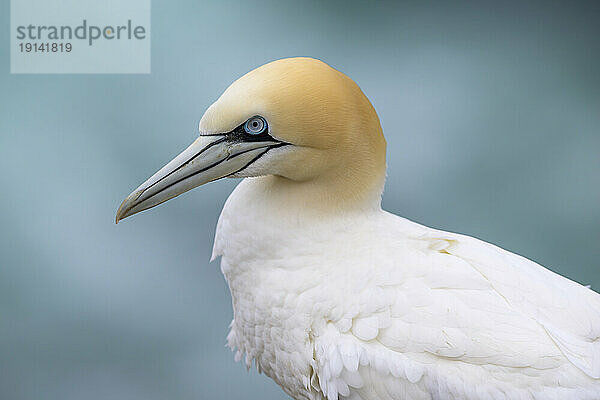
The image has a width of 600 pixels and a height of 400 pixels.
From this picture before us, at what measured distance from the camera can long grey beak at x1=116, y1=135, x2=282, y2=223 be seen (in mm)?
1796

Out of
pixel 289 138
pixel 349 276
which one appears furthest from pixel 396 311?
pixel 289 138

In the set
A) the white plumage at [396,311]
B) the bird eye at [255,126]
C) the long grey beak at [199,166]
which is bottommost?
the white plumage at [396,311]

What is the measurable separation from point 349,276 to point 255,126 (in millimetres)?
452

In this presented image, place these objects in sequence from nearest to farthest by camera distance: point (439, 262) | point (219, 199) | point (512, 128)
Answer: point (439, 262) → point (219, 199) → point (512, 128)

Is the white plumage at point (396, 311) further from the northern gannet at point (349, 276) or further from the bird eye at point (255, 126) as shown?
the bird eye at point (255, 126)

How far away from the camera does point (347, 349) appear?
6.01 ft

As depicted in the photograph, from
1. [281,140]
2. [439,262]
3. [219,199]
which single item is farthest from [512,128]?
[281,140]

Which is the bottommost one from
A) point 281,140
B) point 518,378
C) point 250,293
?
point 518,378

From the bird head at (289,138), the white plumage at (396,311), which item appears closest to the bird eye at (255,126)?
the bird head at (289,138)

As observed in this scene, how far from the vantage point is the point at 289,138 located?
1780 millimetres

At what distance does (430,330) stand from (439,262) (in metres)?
0.20

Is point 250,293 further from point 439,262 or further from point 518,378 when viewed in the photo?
point 518,378

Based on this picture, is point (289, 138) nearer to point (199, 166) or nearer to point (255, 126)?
point (255, 126)

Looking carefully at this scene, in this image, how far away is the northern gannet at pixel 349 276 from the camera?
69.3 inches
